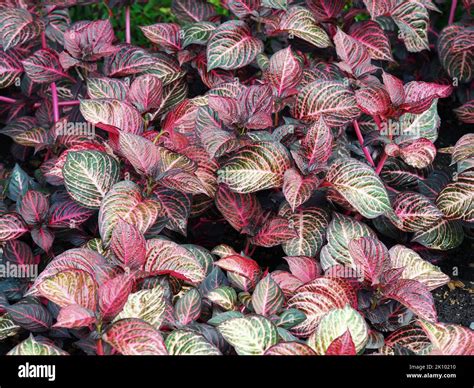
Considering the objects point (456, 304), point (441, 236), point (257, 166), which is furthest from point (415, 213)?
point (257, 166)

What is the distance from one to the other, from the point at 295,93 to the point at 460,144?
0.52 meters

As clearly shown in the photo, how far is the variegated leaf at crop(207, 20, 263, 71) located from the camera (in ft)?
7.87

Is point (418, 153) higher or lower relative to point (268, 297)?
higher

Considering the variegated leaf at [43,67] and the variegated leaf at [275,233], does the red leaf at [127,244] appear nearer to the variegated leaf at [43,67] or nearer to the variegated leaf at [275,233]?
the variegated leaf at [275,233]

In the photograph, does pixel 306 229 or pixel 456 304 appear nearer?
pixel 306 229

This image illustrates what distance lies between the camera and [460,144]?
2.25 metres

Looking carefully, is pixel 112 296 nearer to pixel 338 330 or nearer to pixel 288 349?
pixel 288 349

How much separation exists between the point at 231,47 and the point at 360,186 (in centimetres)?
72

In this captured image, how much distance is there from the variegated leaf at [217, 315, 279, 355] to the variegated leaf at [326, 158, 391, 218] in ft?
1.59

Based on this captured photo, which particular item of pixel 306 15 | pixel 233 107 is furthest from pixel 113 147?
pixel 306 15

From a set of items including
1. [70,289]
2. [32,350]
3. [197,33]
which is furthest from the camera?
[197,33]

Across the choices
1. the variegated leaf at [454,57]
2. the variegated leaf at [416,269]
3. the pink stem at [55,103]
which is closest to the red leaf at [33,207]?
the pink stem at [55,103]

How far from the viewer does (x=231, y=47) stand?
7.96ft

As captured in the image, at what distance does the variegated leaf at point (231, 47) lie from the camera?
2.40 meters
